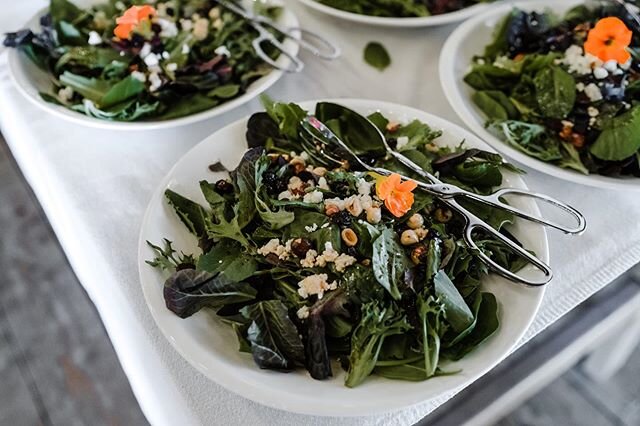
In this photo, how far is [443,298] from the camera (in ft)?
1.84

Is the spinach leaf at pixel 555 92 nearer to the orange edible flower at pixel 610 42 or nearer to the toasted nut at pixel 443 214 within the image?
the orange edible flower at pixel 610 42

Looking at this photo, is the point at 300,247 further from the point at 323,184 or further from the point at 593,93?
the point at 593,93

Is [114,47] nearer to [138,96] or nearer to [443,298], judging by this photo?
[138,96]

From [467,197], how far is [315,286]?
0.21 metres

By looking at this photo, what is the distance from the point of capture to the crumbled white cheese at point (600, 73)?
0.81 metres

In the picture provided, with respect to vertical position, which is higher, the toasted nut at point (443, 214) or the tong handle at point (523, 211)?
the tong handle at point (523, 211)

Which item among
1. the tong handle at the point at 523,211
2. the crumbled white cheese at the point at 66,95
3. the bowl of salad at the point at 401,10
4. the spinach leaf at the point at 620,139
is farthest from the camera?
the bowl of salad at the point at 401,10

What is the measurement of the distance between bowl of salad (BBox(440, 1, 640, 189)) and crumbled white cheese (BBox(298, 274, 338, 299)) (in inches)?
13.1

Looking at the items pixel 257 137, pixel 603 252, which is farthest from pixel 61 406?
pixel 603 252

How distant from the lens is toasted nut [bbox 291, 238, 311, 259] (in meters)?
0.60

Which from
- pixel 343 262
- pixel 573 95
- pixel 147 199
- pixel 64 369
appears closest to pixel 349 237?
pixel 343 262

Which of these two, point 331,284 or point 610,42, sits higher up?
point 610,42

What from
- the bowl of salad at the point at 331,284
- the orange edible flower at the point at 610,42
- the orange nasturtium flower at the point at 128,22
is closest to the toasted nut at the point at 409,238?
the bowl of salad at the point at 331,284

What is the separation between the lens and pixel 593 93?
806 millimetres
